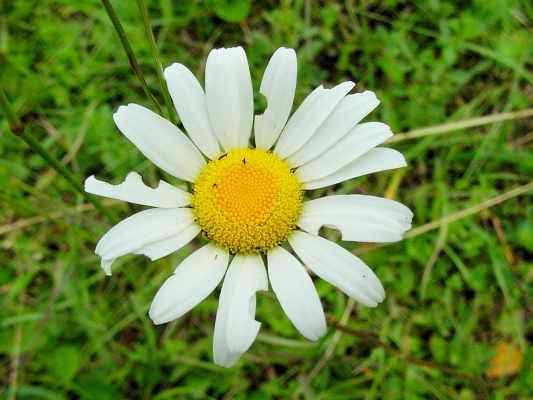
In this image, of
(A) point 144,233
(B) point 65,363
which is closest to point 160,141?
(A) point 144,233

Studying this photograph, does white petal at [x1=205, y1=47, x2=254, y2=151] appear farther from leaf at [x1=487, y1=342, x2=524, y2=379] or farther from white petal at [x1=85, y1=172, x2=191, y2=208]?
leaf at [x1=487, y1=342, x2=524, y2=379]

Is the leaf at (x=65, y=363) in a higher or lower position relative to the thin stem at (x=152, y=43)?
lower

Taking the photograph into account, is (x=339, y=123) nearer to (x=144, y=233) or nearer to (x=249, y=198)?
(x=249, y=198)

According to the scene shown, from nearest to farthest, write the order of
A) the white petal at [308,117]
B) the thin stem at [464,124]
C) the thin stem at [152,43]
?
the thin stem at [152,43], the white petal at [308,117], the thin stem at [464,124]

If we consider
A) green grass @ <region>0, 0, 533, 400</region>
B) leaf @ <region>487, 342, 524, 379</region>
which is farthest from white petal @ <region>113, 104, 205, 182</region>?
leaf @ <region>487, 342, 524, 379</region>

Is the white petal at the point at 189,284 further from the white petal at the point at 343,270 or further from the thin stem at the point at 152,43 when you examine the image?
the thin stem at the point at 152,43

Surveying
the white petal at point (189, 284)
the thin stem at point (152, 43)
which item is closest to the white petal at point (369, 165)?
the white petal at point (189, 284)

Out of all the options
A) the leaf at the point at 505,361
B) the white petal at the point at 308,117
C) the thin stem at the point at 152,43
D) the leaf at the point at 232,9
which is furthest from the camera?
the leaf at the point at 232,9
